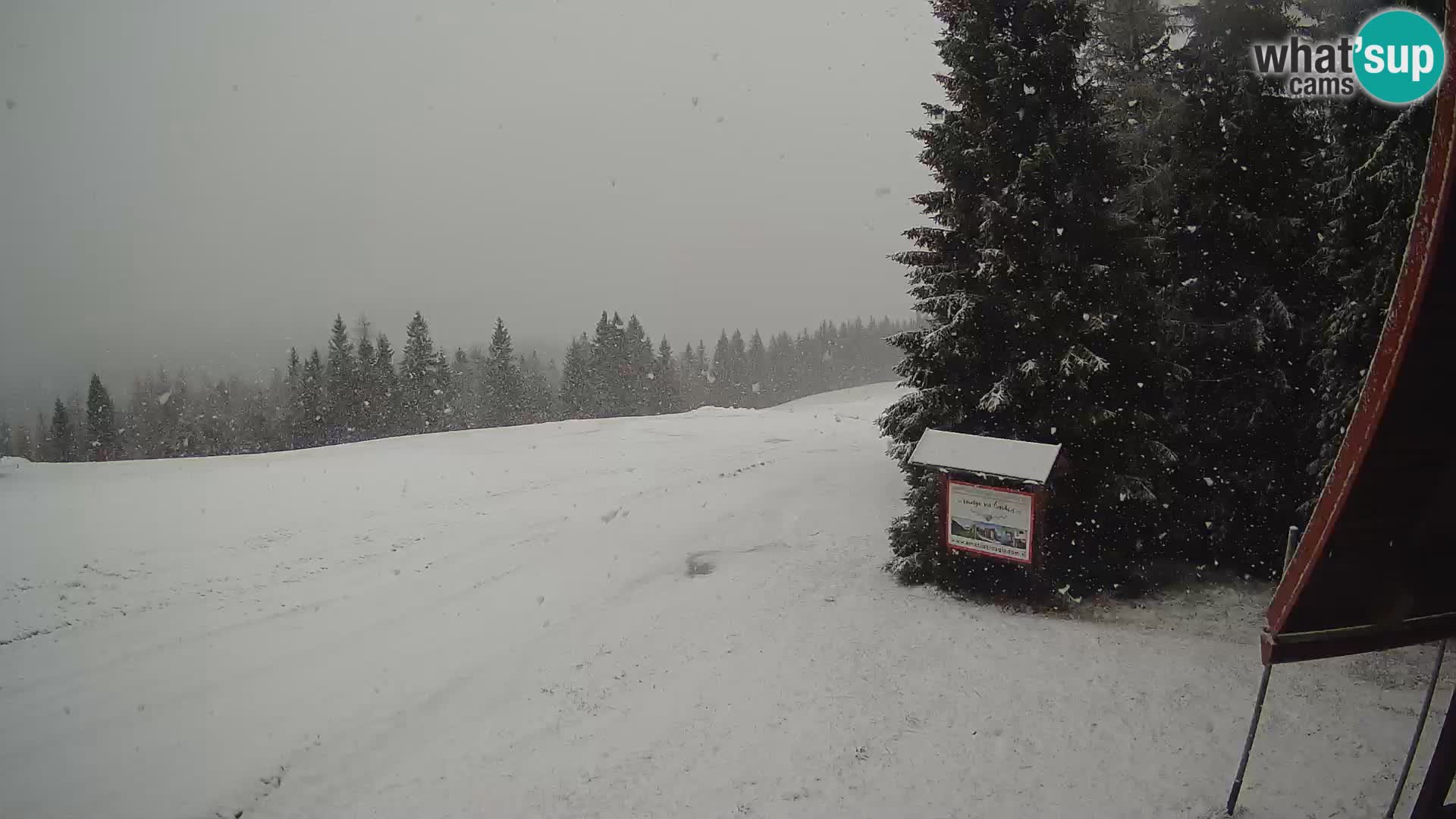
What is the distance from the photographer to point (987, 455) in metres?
10.4

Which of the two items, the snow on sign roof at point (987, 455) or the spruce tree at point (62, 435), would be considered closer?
the snow on sign roof at point (987, 455)

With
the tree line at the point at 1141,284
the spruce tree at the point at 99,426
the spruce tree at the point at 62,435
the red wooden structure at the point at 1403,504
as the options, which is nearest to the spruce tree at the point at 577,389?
the spruce tree at the point at 99,426

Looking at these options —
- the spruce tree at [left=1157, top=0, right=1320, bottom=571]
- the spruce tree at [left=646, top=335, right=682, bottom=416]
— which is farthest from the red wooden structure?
the spruce tree at [left=646, top=335, right=682, bottom=416]

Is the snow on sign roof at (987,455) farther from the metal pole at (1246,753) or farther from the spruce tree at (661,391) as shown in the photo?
the spruce tree at (661,391)

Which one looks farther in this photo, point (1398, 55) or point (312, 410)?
point (312, 410)

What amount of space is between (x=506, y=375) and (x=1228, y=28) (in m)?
57.2

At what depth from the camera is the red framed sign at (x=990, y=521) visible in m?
10.1

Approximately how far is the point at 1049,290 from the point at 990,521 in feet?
12.3

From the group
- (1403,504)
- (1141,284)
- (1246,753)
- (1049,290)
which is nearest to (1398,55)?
(1141,284)

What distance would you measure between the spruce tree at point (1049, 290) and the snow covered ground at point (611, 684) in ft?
6.29

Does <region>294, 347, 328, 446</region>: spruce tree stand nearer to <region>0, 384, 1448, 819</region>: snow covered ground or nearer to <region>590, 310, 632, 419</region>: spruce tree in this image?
<region>590, 310, 632, 419</region>: spruce tree

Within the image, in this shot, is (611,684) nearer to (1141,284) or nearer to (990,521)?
(990,521)

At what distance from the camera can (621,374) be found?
216 ft

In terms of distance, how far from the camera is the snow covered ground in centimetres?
693
